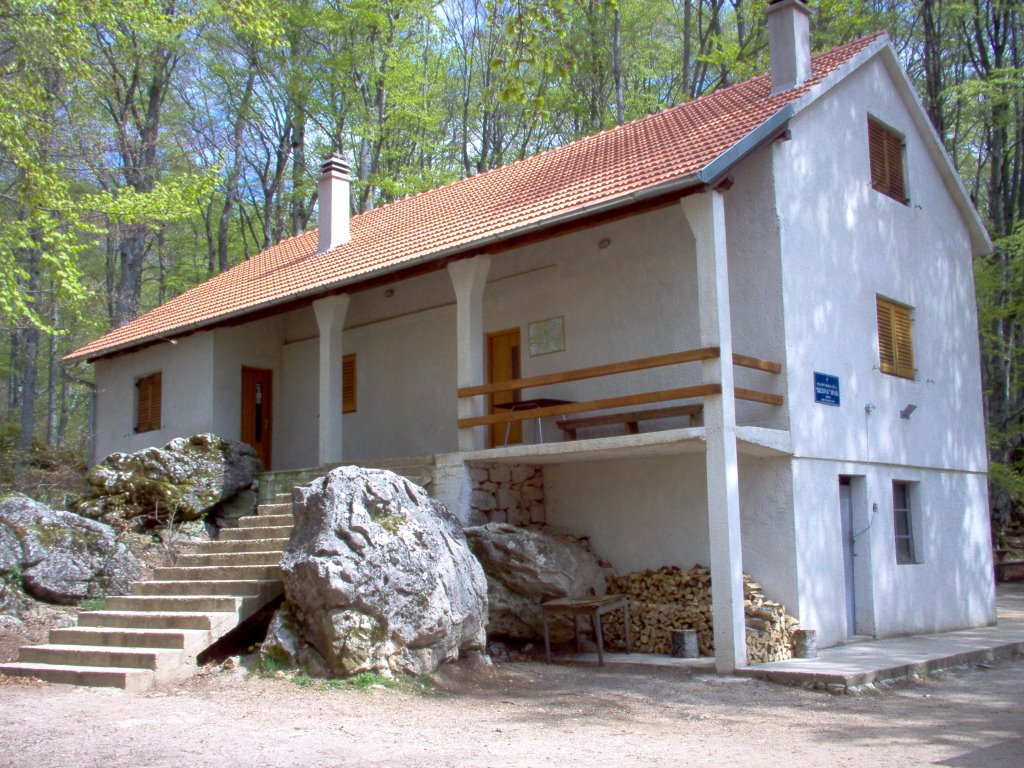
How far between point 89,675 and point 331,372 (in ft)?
21.4

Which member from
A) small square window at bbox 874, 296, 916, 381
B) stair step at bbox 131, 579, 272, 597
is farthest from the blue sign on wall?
stair step at bbox 131, 579, 272, 597

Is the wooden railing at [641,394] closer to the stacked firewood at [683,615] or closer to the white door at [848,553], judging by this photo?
the white door at [848,553]

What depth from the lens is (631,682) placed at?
32.4 feet

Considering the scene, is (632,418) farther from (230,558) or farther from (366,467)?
(230,558)

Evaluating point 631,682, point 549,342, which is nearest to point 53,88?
point 549,342

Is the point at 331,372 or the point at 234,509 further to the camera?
the point at 234,509

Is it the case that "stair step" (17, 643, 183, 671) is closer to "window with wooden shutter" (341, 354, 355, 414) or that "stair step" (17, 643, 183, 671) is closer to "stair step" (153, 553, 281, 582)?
"stair step" (153, 553, 281, 582)

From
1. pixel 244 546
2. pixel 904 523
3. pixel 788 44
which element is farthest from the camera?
pixel 904 523

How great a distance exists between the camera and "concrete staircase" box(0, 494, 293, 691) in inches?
361

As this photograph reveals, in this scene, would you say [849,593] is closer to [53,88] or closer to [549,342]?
[549,342]

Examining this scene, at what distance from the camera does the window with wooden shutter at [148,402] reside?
1852cm

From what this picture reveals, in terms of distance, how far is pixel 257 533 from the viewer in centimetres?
1196

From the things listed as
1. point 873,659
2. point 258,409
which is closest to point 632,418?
point 873,659

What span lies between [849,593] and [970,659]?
1.61 m
